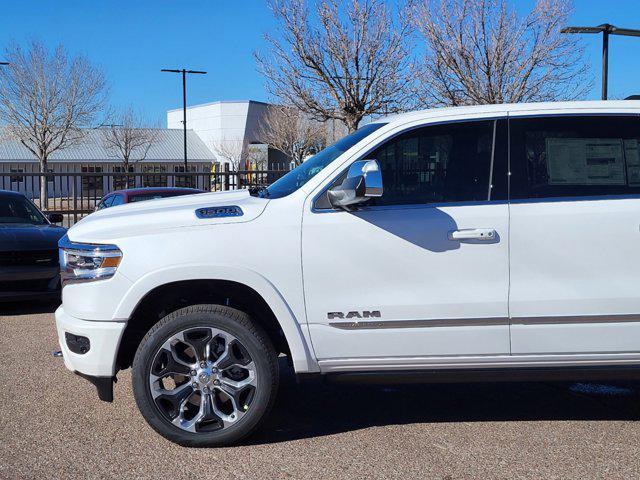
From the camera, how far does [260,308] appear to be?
4621 millimetres

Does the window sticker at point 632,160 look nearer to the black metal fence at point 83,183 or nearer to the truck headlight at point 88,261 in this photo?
the truck headlight at point 88,261

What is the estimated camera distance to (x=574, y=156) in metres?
4.58

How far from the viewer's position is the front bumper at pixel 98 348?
14.4ft

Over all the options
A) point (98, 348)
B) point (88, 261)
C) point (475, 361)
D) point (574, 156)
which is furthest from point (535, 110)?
point (98, 348)

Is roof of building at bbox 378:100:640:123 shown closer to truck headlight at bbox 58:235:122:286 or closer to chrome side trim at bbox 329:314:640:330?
chrome side trim at bbox 329:314:640:330

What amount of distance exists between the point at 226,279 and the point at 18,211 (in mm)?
6684

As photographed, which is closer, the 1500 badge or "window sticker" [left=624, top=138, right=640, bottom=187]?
the 1500 badge

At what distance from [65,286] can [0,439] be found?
3.39 feet

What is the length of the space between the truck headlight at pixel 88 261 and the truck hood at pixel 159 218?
0.05 meters

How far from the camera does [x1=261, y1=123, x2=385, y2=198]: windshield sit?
471 cm

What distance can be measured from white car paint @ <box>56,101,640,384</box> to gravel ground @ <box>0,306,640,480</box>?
0.54 m

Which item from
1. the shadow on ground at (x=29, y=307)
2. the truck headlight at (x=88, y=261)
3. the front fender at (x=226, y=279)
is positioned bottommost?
the shadow on ground at (x=29, y=307)

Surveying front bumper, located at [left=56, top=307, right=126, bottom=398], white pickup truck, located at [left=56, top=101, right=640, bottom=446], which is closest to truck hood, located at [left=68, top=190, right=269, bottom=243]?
white pickup truck, located at [left=56, top=101, right=640, bottom=446]

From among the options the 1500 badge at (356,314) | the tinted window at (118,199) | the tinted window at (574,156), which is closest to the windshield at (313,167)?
the 1500 badge at (356,314)
